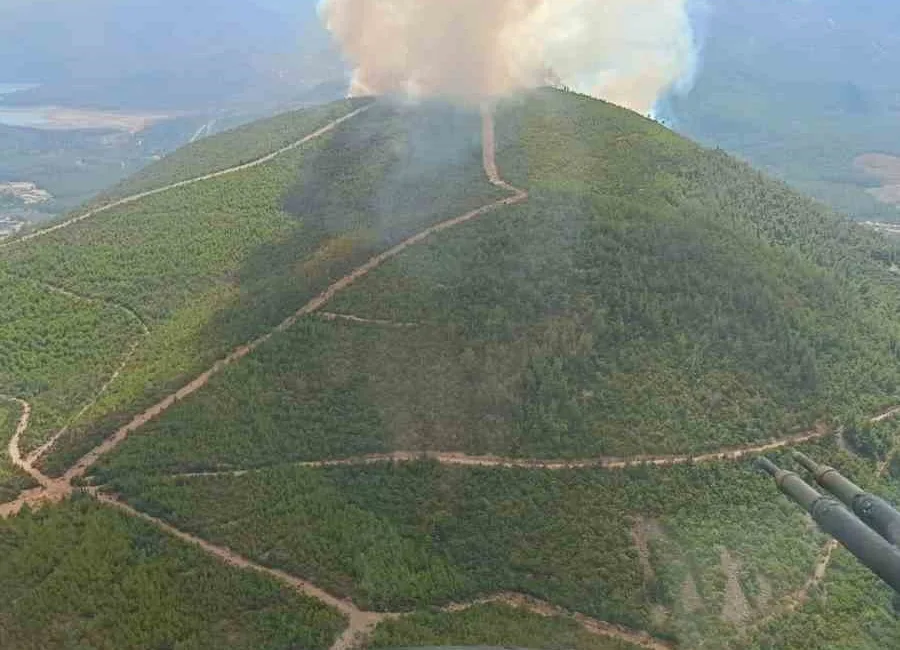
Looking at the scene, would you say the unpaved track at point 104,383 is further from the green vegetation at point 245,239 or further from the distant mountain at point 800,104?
the distant mountain at point 800,104

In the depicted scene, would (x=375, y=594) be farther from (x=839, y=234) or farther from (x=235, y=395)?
(x=839, y=234)

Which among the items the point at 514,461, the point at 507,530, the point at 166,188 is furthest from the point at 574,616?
the point at 166,188

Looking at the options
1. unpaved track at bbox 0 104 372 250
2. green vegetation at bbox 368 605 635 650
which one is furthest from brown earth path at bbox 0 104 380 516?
green vegetation at bbox 368 605 635 650

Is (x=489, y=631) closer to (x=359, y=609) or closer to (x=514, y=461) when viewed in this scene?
(x=359, y=609)

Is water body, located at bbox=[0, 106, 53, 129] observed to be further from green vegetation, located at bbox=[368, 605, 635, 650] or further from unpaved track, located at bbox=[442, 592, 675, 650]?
green vegetation, located at bbox=[368, 605, 635, 650]

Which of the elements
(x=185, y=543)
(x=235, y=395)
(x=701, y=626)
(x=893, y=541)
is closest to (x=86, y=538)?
(x=185, y=543)

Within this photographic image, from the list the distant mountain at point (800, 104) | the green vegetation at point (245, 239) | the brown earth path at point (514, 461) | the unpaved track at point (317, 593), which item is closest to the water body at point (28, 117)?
the distant mountain at point (800, 104)
